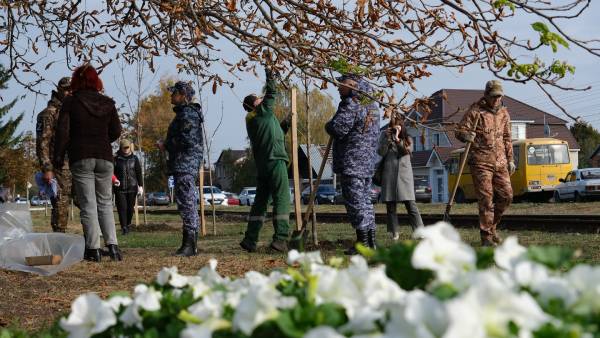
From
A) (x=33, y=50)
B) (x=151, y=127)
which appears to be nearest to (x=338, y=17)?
(x=33, y=50)

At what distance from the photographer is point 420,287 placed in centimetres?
192

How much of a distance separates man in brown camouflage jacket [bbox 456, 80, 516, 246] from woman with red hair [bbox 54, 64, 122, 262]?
390cm

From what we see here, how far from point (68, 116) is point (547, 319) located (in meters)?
7.17

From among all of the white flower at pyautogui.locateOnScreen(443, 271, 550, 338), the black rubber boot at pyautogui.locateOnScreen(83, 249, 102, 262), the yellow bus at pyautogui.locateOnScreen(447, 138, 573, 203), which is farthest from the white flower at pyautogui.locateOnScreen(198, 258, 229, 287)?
the yellow bus at pyautogui.locateOnScreen(447, 138, 573, 203)

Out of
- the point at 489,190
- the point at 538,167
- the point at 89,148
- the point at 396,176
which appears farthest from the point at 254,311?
the point at 538,167

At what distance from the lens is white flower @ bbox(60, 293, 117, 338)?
1.91 m

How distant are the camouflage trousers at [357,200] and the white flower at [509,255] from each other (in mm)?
6612

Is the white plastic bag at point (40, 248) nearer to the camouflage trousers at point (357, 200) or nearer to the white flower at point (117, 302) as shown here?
the camouflage trousers at point (357, 200)

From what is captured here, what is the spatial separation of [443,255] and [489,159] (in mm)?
7629

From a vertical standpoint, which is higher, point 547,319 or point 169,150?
point 169,150

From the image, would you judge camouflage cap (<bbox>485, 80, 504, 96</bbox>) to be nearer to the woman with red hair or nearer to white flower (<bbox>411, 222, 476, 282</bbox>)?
the woman with red hair

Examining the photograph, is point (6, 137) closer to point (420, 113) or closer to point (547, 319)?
point (420, 113)

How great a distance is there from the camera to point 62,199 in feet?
33.3

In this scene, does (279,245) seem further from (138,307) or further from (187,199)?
(138,307)
